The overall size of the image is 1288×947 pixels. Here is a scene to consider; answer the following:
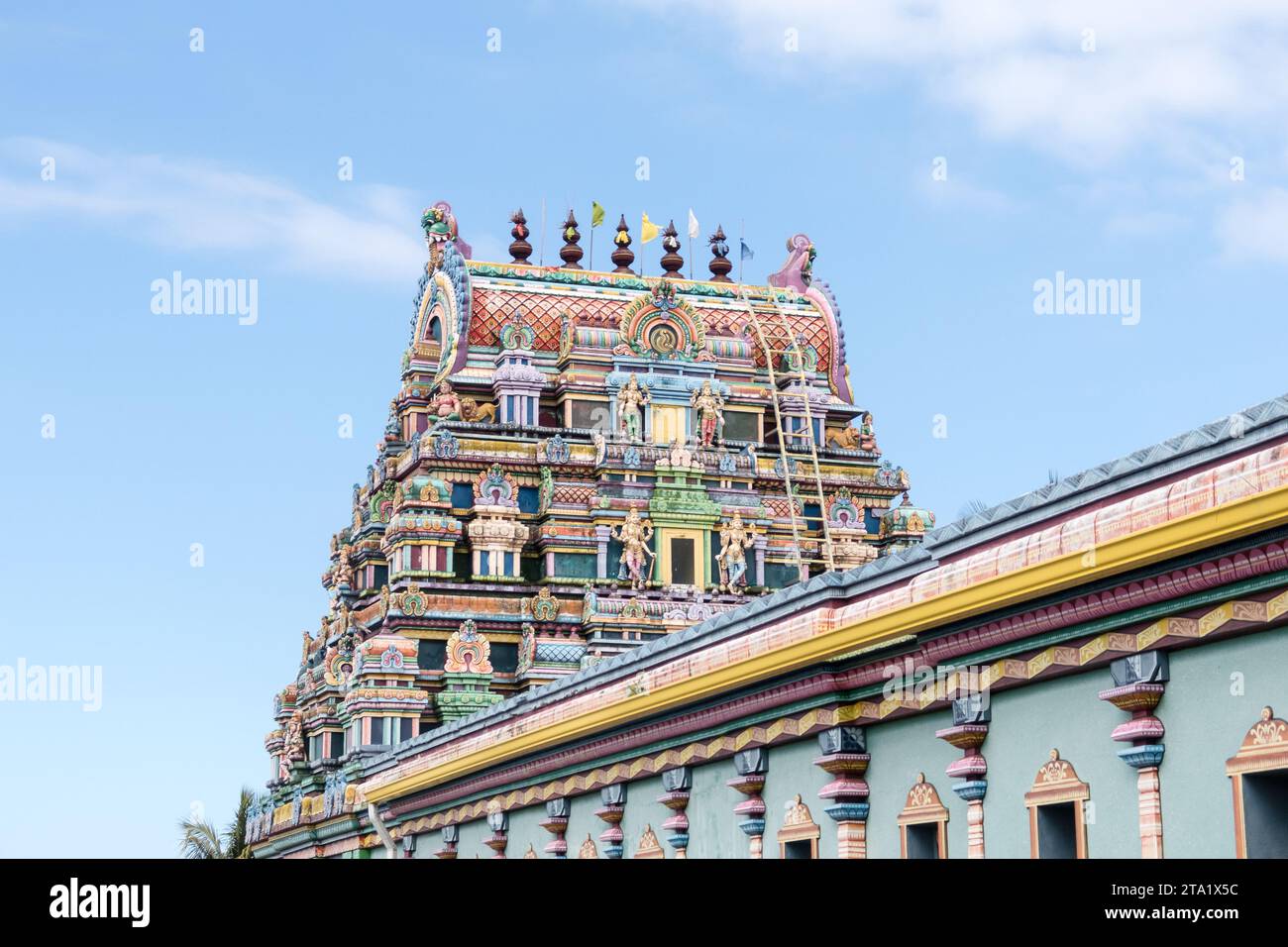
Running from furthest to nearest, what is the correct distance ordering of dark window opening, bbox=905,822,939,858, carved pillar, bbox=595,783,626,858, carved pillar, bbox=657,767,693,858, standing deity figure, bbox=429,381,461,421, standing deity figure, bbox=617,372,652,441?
standing deity figure, bbox=617,372,652,441, standing deity figure, bbox=429,381,461,421, carved pillar, bbox=595,783,626,858, carved pillar, bbox=657,767,693,858, dark window opening, bbox=905,822,939,858

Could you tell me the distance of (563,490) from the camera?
60.8 metres

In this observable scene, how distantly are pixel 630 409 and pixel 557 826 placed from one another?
25.1 metres

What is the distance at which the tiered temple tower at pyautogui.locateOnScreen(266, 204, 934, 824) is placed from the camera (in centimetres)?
5800

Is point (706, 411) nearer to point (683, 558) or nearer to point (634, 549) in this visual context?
→ point (683, 558)

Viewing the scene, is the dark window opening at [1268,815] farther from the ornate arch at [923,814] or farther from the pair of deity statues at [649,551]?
the pair of deity statues at [649,551]

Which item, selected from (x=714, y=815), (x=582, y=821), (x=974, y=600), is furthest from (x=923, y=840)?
(x=582, y=821)

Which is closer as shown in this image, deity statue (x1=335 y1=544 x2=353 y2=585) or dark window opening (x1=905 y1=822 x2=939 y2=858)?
dark window opening (x1=905 y1=822 x2=939 y2=858)

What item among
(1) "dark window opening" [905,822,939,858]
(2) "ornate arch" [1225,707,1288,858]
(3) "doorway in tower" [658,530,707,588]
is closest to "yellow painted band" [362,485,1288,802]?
(2) "ornate arch" [1225,707,1288,858]

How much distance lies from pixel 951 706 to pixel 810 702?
339 centimetres

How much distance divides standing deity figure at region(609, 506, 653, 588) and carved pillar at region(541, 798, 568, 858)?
21.2m

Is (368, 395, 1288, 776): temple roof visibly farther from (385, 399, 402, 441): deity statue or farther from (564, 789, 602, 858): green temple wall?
(385, 399, 402, 441): deity statue

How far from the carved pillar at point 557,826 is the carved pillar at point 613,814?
2219 mm
